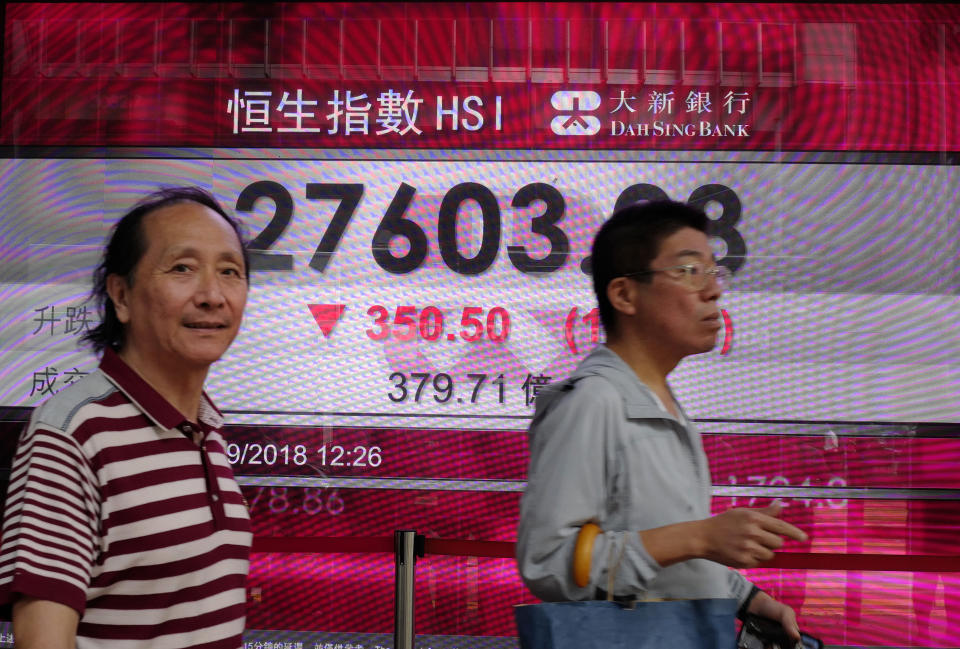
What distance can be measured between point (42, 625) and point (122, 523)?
0.13 metres

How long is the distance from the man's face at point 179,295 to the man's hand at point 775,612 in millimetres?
907

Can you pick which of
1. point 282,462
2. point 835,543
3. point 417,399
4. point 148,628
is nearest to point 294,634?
point 282,462

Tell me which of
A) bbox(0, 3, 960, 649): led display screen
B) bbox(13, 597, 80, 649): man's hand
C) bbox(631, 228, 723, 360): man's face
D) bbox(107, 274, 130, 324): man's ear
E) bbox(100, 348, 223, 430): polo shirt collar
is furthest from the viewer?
bbox(0, 3, 960, 649): led display screen

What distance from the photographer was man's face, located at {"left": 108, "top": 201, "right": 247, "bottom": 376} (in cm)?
114

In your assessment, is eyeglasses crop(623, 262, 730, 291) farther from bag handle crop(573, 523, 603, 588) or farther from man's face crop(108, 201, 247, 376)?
man's face crop(108, 201, 247, 376)

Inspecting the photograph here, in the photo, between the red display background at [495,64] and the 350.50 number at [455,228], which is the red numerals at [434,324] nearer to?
the 350.50 number at [455,228]

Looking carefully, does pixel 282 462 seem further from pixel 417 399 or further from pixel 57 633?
pixel 57 633

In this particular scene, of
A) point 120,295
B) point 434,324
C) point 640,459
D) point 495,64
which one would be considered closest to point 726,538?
point 640,459

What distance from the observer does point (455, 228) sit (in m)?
3.46

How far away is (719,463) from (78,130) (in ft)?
A: 8.90

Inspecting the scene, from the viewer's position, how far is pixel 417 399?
11.2 ft

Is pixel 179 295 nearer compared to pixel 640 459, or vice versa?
pixel 179 295

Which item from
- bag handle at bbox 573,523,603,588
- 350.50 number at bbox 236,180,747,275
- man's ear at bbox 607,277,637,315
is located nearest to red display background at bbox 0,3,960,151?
350.50 number at bbox 236,180,747,275

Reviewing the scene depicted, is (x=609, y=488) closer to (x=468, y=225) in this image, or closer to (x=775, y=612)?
(x=775, y=612)
